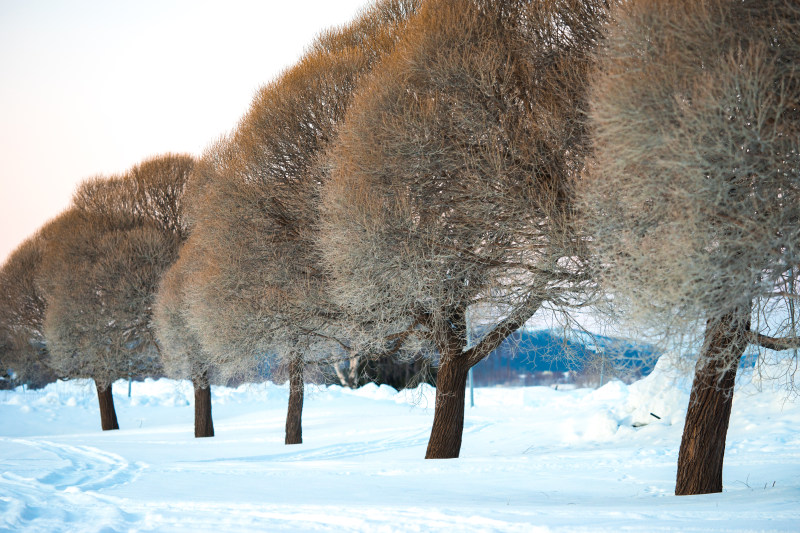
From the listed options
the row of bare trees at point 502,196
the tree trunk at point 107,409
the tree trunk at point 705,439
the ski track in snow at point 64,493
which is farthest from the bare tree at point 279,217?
the tree trunk at point 107,409

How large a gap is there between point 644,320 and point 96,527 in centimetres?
622

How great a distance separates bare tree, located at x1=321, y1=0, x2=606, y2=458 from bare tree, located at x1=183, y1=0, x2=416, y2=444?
2.83m

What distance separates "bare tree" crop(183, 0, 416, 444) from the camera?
14875 mm

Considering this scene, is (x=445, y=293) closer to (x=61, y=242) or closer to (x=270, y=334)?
(x=270, y=334)

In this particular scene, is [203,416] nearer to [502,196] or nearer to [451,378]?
[451,378]

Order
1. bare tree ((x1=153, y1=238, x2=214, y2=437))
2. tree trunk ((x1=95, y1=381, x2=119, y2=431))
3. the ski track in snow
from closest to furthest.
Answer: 1. the ski track in snow
2. bare tree ((x1=153, y1=238, x2=214, y2=437))
3. tree trunk ((x1=95, y1=381, x2=119, y2=431))

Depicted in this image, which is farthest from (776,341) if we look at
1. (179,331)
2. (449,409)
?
(179,331)

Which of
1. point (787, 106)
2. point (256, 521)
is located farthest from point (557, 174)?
point (256, 521)

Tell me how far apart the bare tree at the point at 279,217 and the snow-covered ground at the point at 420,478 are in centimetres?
283

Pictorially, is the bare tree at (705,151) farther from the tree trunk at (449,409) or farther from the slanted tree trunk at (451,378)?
the tree trunk at (449,409)

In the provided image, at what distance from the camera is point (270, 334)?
15.2 m

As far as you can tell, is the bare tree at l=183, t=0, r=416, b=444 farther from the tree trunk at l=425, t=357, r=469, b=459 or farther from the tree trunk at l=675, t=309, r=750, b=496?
the tree trunk at l=675, t=309, r=750, b=496

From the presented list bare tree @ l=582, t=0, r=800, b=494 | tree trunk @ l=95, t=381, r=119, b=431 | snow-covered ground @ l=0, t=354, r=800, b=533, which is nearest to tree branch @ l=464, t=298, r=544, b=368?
snow-covered ground @ l=0, t=354, r=800, b=533

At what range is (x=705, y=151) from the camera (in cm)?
654
